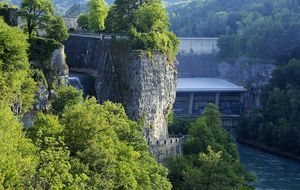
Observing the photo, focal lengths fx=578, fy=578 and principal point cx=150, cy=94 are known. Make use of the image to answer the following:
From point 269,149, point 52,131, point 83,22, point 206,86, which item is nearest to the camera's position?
point 52,131

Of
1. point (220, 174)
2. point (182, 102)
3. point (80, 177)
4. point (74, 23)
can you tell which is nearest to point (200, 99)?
point (182, 102)

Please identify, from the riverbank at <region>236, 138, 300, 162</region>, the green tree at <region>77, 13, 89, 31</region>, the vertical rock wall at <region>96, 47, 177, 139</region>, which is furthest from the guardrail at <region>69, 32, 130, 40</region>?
the riverbank at <region>236, 138, 300, 162</region>

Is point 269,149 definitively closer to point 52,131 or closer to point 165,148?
point 165,148

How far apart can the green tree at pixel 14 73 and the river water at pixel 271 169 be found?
26.7 m

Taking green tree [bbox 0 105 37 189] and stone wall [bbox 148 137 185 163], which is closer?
green tree [bbox 0 105 37 189]

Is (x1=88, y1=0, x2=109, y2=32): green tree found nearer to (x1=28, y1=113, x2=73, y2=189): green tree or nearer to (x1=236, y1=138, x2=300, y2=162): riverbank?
(x1=28, y1=113, x2=73, y2=189): green tree

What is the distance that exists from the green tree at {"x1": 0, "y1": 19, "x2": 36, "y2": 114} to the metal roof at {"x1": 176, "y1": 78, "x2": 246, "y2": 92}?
5387cm

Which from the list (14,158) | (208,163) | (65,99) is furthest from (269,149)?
(14,158)

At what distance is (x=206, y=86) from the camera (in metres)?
82.2

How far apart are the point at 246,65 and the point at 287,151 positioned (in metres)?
24.9

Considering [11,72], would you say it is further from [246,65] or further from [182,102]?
[246,65]

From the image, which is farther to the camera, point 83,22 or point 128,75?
point 83,22

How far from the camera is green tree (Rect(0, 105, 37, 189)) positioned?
16.4 meters

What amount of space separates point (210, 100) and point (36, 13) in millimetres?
52059
